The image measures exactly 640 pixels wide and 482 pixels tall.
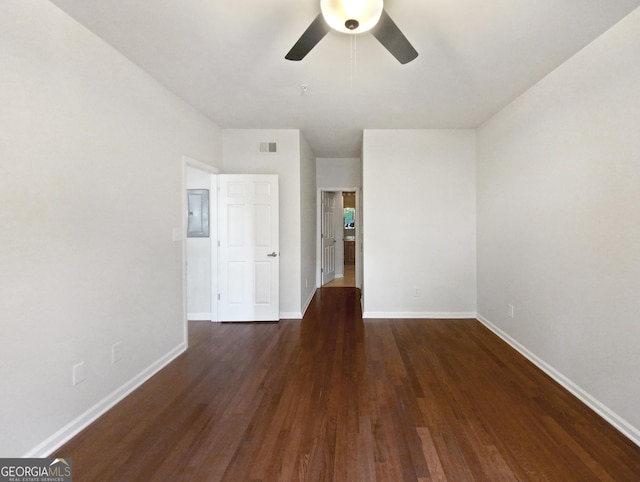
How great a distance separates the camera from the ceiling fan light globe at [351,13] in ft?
4.91

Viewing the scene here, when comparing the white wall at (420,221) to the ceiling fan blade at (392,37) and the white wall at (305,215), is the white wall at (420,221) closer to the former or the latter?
the white wall at (305,215)

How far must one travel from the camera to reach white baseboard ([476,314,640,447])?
1.85m

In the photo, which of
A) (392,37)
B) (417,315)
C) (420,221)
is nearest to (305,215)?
(420,221)

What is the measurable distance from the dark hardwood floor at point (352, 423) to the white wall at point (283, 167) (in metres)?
1.41

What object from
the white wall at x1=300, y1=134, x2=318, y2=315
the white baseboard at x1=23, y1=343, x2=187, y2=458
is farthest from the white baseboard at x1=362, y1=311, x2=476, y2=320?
the white baseboard at x1=23, y1=343, x2=187, y2=458

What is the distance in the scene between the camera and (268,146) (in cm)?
421

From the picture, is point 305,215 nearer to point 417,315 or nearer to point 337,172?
point 337,172

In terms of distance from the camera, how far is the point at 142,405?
2.23 meters

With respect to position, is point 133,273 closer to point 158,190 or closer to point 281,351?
point 158,190

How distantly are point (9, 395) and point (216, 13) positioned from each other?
250cm

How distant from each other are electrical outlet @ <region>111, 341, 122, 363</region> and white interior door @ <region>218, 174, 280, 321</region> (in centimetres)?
181

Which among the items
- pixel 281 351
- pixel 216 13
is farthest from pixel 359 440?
pixel 216 13

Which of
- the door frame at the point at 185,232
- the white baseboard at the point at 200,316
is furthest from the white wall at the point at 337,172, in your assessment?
the white baseboard at the point at 200,316

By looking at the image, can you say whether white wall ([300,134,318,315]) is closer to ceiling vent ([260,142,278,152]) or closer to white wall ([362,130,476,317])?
ceiling vent ([260,142,278,152])
